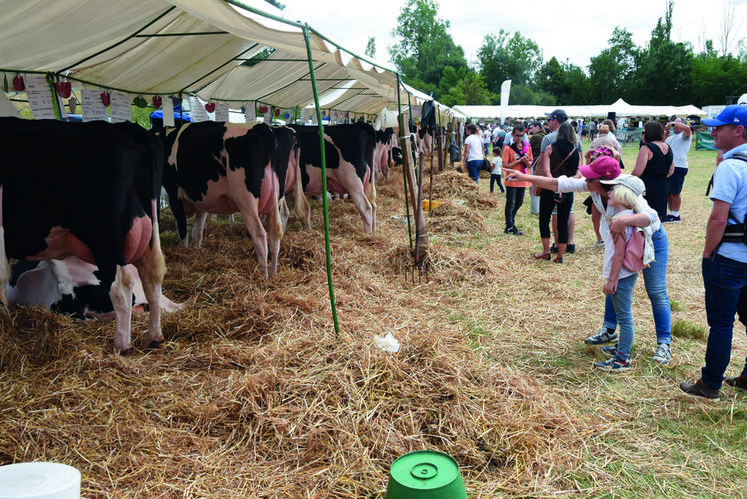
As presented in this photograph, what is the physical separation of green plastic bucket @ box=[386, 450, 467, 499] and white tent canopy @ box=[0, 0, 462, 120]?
286 cm

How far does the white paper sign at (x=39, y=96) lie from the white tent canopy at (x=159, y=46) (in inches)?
5.1

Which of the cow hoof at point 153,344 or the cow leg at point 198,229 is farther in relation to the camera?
the cow leg at point 198,229

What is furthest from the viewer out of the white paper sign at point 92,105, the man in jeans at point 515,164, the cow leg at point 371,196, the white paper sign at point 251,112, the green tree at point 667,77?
the green tree at point 667,77

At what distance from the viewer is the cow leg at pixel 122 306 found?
12.2ft

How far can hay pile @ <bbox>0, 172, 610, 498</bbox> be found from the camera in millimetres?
2592

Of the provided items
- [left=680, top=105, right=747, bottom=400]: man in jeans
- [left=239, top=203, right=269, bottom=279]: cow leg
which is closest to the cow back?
[left=239, top=203, right=269, bottom=279]: cow leg

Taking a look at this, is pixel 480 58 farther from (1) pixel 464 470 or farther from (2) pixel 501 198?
(1) pixel 464 470

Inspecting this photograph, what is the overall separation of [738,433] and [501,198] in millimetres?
10307

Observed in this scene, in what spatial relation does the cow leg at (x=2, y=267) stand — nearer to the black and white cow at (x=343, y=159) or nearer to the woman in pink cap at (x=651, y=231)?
the woman in pink cap at (x=651, y=231)

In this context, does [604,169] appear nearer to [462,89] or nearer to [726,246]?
[726,246]

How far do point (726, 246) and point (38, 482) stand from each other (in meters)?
3.87

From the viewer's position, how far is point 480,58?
8262 cm

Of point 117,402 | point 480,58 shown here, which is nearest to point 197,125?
point 117,402

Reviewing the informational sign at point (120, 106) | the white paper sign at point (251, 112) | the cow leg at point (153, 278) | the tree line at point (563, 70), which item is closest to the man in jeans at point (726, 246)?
the cow leg at point (153, 278)
